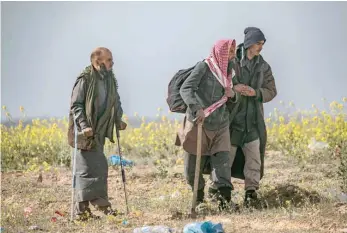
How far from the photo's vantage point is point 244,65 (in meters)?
8.13

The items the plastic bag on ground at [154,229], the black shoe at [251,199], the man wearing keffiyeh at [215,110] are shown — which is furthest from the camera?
the black shoe at [251,199]

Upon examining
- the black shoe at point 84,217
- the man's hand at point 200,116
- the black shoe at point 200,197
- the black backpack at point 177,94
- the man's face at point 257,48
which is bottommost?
the black shoe at point 84,217

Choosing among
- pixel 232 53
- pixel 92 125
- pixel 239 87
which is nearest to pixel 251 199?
pixel 239 87

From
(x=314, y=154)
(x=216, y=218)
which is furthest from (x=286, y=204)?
(x=314, y=154)

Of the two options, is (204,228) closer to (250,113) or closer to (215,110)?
(215,110)

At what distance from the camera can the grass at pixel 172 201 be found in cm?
701

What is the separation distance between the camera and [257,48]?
8047 millimetres

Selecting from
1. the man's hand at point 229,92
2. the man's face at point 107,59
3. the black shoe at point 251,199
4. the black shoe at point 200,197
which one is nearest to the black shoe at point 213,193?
the black shoe at point 200,197

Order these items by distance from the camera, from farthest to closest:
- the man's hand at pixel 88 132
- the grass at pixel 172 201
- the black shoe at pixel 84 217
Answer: the black shoe at pixel 84 217, the man's hand at pixel 88 132, the grass at pixel 172 201

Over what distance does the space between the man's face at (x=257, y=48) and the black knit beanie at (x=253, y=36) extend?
41 millimetres

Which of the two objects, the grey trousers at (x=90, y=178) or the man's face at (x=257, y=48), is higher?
the man's face at (x=257, y=48)

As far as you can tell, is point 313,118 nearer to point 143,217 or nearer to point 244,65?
point 244,65

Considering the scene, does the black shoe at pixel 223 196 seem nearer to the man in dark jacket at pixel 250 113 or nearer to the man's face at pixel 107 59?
the man in dark jacket at pixel 250 113

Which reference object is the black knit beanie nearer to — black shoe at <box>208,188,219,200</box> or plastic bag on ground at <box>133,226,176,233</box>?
black shoe at <box>208,188,219,200</box>
